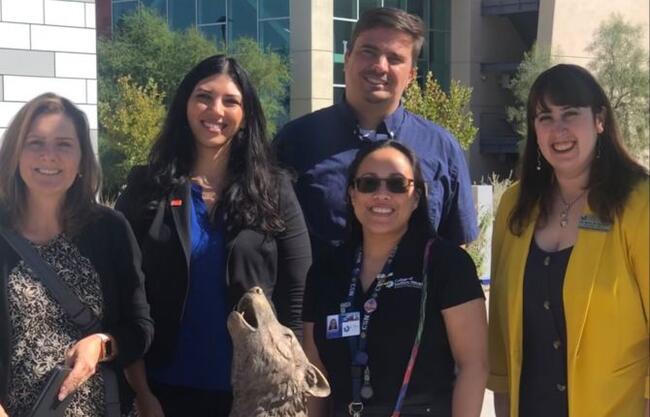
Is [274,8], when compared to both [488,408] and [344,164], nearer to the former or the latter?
[488,408]

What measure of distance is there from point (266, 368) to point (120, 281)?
778 mm

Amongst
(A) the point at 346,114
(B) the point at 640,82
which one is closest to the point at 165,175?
(A) the point at 346,114

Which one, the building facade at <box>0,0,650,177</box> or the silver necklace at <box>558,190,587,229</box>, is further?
the building facade at <box>0,0,650,177</box>

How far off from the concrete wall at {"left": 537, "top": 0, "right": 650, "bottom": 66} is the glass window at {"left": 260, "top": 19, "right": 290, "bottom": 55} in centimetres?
1033

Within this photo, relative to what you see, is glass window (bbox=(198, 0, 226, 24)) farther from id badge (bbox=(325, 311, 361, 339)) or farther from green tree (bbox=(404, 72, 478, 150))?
id badge (bbox=(325, 311, 361, 339))

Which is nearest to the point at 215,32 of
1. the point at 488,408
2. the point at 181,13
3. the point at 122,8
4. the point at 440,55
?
the point at 181,13

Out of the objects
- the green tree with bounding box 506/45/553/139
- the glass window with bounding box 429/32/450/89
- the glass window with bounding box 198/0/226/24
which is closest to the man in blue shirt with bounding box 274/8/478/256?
the green tree with bounding box 506/45/553/139

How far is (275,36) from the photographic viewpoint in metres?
34.3

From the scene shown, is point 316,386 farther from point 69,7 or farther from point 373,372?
point 69,7

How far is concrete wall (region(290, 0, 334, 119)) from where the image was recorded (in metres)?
33.0

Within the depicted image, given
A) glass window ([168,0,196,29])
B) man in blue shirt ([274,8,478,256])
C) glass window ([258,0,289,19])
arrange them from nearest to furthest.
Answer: man in blue shirt ([274,8,478,256]) → glass window ([258,0,289,19]) → glass window ([168,0,196,29])

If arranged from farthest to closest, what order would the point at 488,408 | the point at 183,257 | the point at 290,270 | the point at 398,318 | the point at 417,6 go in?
the point at 417,6 < the point at 488,408 < the point at 290,270 < the point at 183,257 < the point at 398,318

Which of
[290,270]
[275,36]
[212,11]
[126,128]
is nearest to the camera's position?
[290,270]

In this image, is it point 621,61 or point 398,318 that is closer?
point 398,318
